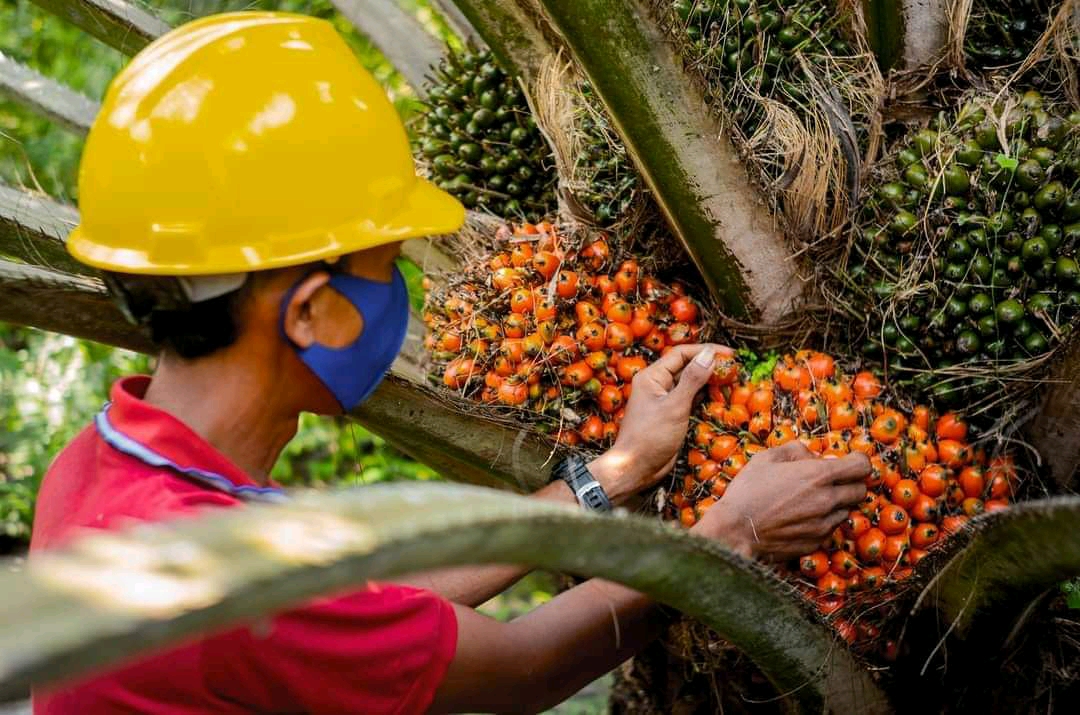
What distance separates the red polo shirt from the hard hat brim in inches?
7.9

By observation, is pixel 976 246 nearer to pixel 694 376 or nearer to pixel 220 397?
pixel 694 376

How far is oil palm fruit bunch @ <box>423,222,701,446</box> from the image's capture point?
82.5 inches

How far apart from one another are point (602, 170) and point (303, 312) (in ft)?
2.66

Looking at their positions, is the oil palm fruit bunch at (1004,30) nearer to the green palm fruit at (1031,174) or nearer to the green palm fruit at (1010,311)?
the green palm fruit at (1031,174)

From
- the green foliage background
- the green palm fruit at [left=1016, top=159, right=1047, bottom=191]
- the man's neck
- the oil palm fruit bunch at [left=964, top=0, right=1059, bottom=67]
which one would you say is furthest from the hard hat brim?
the green foliage background

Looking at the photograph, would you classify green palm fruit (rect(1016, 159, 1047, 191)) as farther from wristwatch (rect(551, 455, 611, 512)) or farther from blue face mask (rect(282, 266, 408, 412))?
blue face mask (rect(282, 266, 408, 412))

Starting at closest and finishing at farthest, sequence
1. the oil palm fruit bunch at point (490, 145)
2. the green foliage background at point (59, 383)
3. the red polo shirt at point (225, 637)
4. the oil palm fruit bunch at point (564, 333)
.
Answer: the red polo shirt at point (225, 637) → the oil palm fruit bunch at point (564, 333) → the oil palm fruit bunch at point (490, 145) → the green foliage background at point (59, 383)

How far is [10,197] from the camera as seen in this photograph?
2023mm

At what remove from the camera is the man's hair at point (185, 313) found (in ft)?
5.24

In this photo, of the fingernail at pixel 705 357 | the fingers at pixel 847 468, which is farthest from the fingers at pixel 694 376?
the fingers at pixel 847 468

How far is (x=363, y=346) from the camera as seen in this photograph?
1.67m

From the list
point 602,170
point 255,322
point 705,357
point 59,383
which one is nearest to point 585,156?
point 602,170

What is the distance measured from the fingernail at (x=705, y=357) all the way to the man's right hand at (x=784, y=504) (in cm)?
20

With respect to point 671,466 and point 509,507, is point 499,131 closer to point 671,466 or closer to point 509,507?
point 671,466
